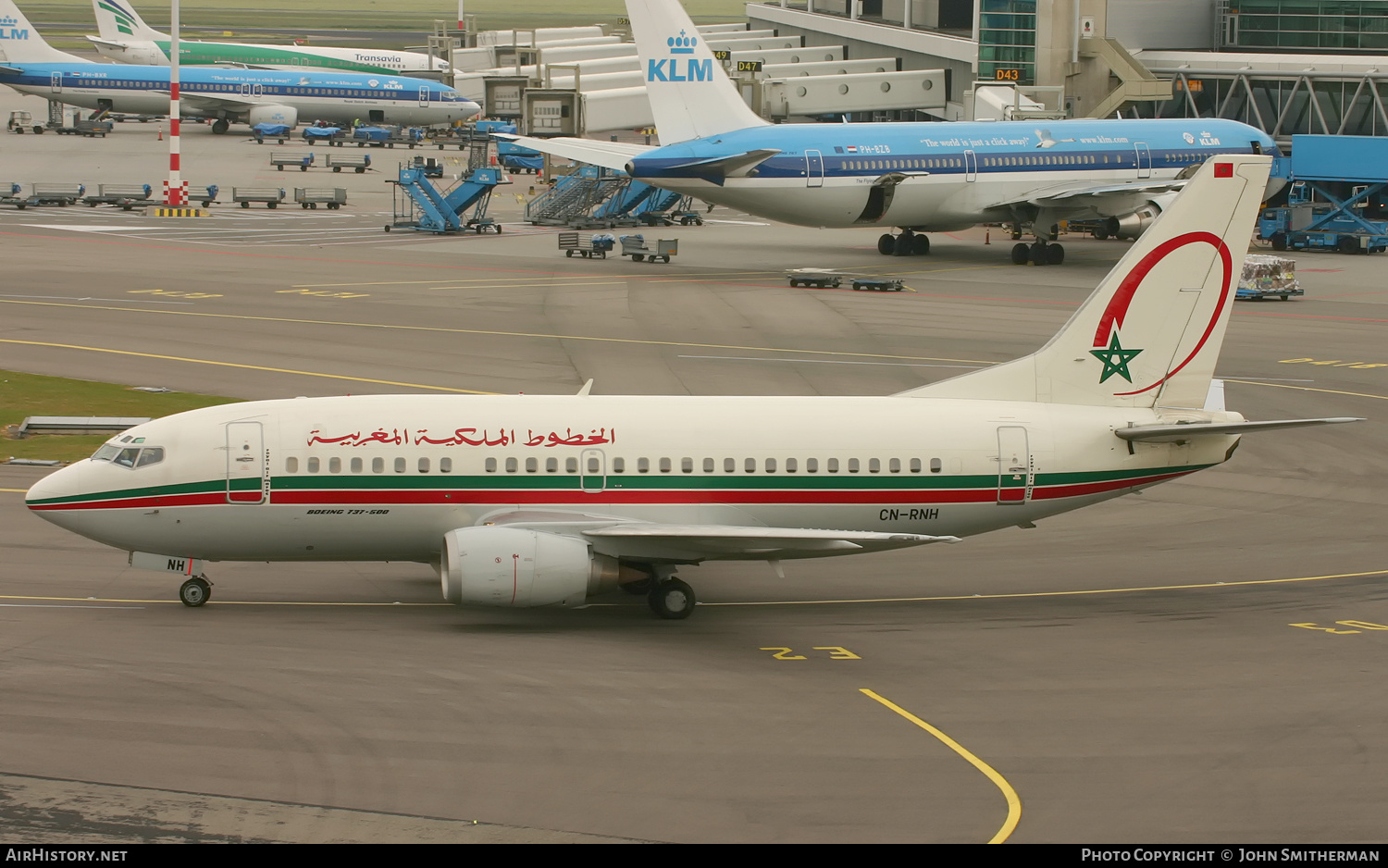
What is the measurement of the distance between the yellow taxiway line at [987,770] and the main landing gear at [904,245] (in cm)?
6547

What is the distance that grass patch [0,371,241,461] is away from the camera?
4472 centimetres

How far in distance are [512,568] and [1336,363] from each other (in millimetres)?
43524

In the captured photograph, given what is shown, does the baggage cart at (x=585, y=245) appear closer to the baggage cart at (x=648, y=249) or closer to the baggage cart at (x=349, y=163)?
the baggage cart at (x=648, y=249)

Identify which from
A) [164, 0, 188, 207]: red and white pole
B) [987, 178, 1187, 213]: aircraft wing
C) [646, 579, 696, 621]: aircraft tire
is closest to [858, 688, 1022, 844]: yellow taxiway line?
[646, 579, 696, 621]: aircraft tire

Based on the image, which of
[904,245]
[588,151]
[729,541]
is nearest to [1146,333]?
[729,541]

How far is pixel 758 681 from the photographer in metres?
27.2

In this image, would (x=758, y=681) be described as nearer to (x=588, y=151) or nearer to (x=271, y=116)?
(x=588, y=151)

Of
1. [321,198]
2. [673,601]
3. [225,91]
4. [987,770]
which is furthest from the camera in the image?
[225,91]

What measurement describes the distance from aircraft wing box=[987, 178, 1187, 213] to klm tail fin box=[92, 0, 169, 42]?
11411 cm

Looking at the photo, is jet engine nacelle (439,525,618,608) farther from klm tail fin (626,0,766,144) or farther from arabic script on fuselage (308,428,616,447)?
klm tail fin (626,0,766,144)

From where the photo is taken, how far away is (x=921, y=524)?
3241 cm

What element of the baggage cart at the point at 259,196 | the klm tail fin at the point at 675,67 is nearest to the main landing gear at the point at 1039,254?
the klm tail fin at the point at 675,67

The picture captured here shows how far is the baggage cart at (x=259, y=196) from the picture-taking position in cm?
10762
